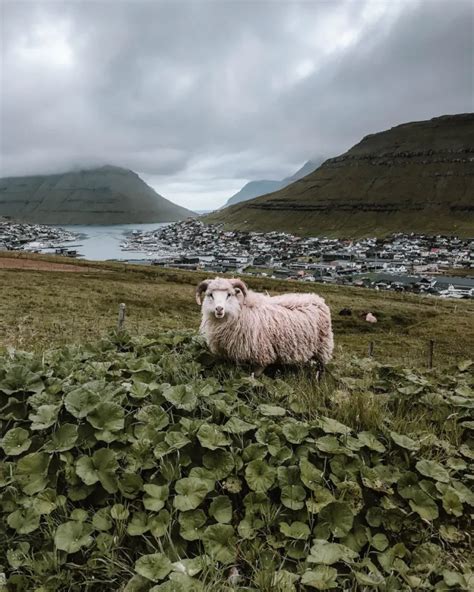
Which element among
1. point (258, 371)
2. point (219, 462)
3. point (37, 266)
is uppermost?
point (219, 462)

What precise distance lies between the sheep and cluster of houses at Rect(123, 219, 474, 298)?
90.5 m

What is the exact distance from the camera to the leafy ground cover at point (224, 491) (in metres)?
3.46

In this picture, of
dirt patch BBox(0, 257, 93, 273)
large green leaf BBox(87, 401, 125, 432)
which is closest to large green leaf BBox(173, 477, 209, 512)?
large green leaf BBox(87, 401, 125, 432)

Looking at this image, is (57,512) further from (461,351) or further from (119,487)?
(461,351)

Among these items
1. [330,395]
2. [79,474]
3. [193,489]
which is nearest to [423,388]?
[330,395]

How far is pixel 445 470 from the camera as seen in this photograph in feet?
14.4

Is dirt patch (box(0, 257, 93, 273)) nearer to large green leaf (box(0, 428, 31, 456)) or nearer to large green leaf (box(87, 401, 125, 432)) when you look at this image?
large green leaf (box(0, 428, 31, 456))

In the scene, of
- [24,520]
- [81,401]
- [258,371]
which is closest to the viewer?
[24,520]

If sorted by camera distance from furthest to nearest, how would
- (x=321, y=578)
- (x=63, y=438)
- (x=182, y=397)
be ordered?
(x=182, y=397)
(x=63, y=438)
(x=321, y=578)

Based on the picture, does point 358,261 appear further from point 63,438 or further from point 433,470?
point 63,438

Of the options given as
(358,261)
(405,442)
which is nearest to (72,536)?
(405,442)

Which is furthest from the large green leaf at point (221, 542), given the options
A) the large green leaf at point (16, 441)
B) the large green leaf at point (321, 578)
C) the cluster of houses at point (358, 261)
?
the cluster of houses at point (358, 261)

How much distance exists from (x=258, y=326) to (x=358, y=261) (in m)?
153

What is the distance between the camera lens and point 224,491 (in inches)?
167
